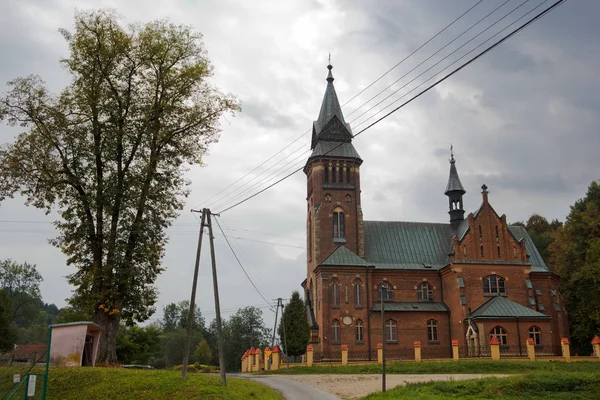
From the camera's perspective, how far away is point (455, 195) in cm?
5597

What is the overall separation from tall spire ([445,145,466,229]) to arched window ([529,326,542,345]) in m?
13.1

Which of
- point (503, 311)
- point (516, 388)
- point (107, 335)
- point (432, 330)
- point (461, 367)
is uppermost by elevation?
point (503, 311)

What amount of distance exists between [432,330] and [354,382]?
20856 mm

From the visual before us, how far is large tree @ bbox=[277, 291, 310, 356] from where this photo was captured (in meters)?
48.6

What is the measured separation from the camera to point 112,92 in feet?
97.6

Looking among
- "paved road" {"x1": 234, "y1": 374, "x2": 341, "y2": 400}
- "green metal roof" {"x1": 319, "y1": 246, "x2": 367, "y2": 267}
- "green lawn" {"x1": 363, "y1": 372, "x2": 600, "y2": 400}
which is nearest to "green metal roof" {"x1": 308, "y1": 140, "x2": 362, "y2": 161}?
"green metal roof" {"x1": 319, "y1": 246, "x2": 367, "y2": 267}

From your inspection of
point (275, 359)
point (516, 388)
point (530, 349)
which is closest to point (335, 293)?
point (275, 359)

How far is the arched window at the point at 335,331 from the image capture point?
46594 millimetres

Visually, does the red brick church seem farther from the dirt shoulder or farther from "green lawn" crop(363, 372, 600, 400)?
"green lawn" crop(363, 372, 600, 400)

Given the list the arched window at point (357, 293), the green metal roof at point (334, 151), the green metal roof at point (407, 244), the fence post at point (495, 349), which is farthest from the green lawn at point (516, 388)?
the green metal roof at point (334, 151)

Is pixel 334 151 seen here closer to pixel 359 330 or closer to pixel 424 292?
pixel 424 292

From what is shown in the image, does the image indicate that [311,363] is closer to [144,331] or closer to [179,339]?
[144,331]

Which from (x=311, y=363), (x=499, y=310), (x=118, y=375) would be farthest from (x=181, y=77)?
(x=499, y=310)

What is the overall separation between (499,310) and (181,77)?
99.1 feet
